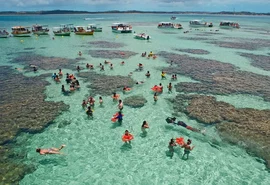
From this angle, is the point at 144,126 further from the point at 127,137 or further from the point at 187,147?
the point at 187,147

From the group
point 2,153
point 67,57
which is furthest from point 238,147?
point 67,57

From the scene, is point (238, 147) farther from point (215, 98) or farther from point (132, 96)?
point (132, 96)

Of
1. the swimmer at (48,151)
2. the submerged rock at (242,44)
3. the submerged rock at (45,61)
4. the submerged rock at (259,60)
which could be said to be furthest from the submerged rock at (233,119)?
the submerged rock at (242,44)

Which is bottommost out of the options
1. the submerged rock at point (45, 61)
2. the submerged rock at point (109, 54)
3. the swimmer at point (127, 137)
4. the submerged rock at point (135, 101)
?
the swimmer at point (127, 137)

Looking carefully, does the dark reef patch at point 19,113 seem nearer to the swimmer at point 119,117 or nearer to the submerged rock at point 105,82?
the submerged rock at point 105,82

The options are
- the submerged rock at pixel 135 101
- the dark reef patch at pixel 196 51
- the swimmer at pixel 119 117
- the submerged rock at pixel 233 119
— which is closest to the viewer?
the submerged rock at pixel 233 119

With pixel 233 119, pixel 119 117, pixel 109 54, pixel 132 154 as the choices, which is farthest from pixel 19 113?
pixel 109 54
